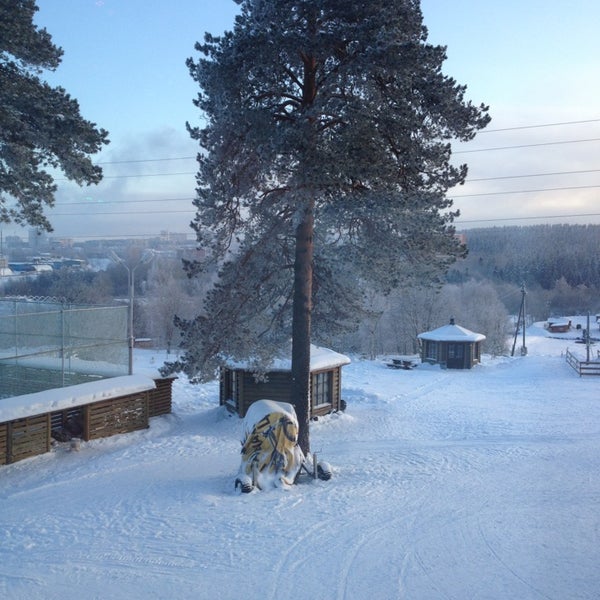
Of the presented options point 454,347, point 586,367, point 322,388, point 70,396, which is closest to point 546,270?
point 454,347

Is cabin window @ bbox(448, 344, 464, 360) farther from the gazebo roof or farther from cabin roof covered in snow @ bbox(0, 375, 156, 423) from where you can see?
cabin roof covered in snow @ bbox(0, 375, 156, 423)

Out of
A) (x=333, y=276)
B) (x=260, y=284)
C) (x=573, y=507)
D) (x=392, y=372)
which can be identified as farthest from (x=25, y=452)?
(x=392, y=372)

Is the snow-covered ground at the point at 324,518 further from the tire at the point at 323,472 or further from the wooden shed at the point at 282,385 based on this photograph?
the wooden shed at the point at 282,385

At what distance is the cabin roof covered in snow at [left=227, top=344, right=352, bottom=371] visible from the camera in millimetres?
16594

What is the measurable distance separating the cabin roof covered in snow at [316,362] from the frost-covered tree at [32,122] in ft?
23.0

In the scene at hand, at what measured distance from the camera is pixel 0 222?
12320 mm

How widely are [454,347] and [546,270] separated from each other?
52.4 meters

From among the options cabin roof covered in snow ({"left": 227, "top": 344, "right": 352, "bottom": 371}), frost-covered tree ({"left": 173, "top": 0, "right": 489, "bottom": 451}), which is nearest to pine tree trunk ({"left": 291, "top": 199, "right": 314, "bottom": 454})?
frost-covered tree ({"left": 173, "top": 0, "right": 489, "bottom": 451})

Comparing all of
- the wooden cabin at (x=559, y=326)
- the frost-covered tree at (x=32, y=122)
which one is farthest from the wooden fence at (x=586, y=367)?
the wooden cabin at (x=559, y=326)

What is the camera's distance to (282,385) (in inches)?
673

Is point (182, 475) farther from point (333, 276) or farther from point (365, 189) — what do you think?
point (365, 189)

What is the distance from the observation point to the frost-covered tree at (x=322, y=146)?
9.95 meters

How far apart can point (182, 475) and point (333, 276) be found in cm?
557

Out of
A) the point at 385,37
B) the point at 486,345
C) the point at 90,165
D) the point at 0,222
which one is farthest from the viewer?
the point at 486,345
